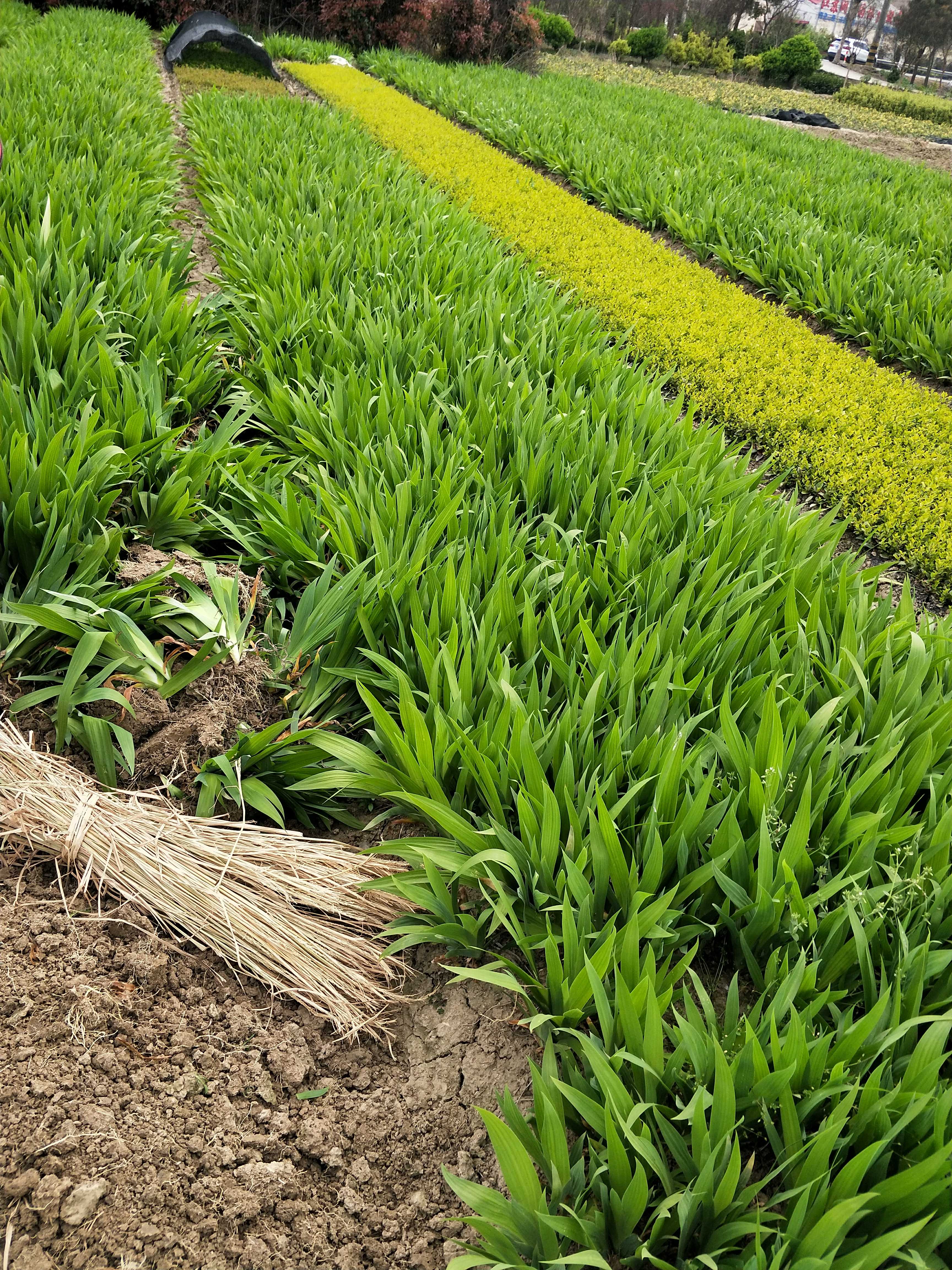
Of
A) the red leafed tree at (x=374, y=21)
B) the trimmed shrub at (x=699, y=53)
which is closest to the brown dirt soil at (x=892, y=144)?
the red leafed tree at (x=374, y=21)

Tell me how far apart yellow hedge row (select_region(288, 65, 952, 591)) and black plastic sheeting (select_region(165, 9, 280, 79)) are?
361 inches

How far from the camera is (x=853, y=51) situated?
3619cm

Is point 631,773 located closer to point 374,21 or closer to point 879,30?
point 374,21

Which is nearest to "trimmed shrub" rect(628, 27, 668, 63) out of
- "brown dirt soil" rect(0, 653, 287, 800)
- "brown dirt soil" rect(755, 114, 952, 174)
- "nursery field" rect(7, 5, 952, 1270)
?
"brown dirt soil" rect(755, 114, 952, 174)

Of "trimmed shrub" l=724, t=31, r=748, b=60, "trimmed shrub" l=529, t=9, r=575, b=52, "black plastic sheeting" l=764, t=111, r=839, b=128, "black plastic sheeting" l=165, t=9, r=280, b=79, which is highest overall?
"trimmed shrub" l=724, t=31, r=748, b=60

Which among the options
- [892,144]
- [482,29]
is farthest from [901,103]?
[482,29]

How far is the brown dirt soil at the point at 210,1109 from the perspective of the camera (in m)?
1.11

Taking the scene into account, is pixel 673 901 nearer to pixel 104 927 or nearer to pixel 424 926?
pixel 424 926

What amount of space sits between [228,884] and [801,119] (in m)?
21.6

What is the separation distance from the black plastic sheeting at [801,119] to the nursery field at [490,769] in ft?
60.9

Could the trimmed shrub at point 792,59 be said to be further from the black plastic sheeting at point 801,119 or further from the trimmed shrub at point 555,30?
the black plastic sheeting at point 801,119

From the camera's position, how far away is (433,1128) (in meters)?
1.29

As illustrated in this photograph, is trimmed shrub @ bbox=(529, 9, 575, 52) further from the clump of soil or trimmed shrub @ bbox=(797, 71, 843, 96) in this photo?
the clump of soil

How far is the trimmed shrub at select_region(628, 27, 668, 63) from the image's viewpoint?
25422 mm
